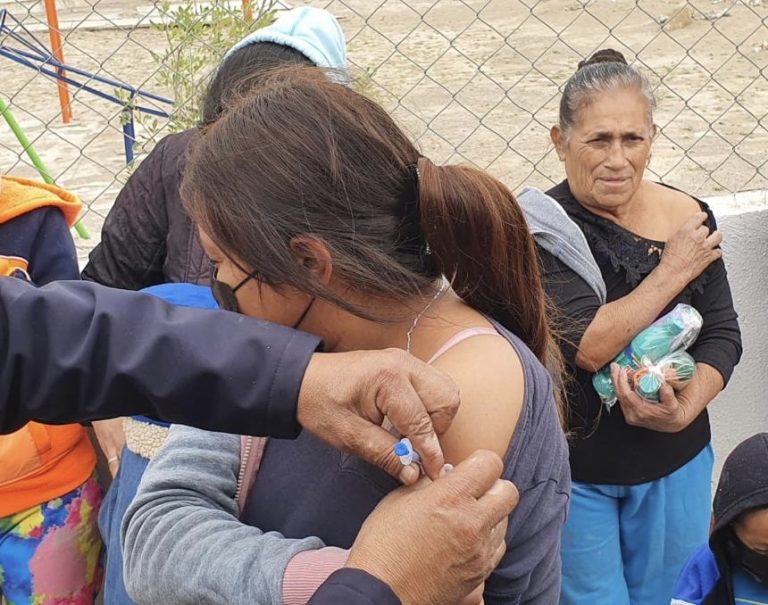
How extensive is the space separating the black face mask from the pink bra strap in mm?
1047

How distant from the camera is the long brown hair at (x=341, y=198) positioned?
126 cm

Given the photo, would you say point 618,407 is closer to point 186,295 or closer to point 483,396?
point 186,295

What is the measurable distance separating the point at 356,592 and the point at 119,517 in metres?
0.89

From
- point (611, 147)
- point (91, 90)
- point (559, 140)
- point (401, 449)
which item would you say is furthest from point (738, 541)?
point (91, 90)

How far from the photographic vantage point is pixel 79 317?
1.16 m

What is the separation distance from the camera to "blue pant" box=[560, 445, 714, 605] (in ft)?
8.21

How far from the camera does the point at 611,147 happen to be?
252 centimetres

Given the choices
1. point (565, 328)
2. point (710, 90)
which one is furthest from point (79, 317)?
point (710, 90)

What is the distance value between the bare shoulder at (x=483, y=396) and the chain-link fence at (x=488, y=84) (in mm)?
2206

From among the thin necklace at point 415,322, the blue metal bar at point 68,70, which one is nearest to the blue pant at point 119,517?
the thin necklace at point 415,322

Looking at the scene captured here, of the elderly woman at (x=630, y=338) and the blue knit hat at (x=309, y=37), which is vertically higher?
the blue knit hat at (x=309, y=37)

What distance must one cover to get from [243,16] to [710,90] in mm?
7587

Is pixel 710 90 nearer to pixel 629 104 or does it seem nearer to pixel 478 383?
pixel 629 104

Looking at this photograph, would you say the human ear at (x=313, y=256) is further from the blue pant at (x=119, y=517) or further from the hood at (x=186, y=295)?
the blue pant at (x=119, y=517)
